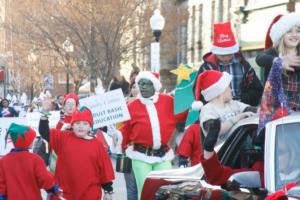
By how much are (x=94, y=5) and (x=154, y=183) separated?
24587mm

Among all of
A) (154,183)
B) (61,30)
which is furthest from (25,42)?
(154,183)

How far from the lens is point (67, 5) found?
3034 centimetres

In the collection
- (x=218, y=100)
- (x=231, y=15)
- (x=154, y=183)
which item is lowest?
(x=154, y=183)

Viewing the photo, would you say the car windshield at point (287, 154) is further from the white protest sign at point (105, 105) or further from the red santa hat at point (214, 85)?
the white protest sign at point (105, 105)

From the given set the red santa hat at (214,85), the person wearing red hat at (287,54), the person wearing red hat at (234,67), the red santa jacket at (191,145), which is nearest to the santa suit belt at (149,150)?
the red santa jacket at (191,145)

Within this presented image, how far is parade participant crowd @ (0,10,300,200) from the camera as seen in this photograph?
18.7ft

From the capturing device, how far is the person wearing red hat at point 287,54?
209 inches

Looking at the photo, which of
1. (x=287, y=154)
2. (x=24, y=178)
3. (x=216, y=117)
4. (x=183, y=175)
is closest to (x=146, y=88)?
(x=24, y=178)

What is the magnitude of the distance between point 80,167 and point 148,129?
927 mm

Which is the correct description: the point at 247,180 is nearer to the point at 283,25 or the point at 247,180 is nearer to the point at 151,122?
the point at 283,25

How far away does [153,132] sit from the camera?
7965 millimetres

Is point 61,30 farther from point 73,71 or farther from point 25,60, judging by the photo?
point 25,60

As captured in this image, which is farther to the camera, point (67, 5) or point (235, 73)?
point (67, 5)

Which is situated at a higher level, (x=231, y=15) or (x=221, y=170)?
(x=231, y=15)
